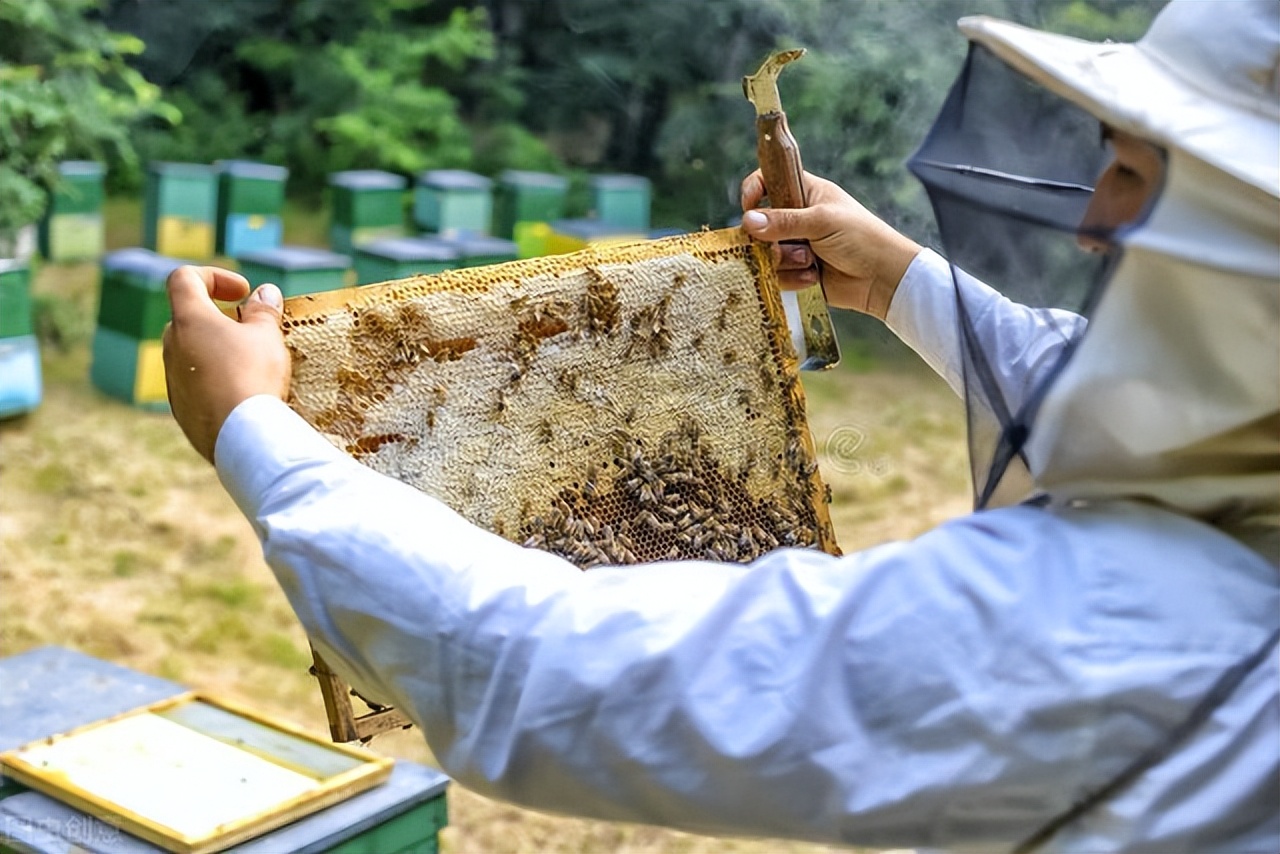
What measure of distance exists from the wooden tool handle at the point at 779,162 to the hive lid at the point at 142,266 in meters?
3.98

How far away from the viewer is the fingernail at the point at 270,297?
4.21 feet

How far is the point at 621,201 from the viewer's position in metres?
6.71

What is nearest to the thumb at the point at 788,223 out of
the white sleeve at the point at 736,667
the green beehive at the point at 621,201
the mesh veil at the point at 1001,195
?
the mesh veil at the point at 1001,195

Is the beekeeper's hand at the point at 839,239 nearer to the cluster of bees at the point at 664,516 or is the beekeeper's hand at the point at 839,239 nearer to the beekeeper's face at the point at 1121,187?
the cluster of bees at the point at 664,516

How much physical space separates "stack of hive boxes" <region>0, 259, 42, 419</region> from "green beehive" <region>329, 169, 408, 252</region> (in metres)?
2.25

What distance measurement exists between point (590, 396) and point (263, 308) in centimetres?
43

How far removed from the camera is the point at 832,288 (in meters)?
1.72

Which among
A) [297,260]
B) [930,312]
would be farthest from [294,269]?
[930,312]

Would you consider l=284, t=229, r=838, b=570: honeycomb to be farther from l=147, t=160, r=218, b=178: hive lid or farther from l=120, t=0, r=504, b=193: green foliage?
l=120, t=0, r=504, b=193: green foliage

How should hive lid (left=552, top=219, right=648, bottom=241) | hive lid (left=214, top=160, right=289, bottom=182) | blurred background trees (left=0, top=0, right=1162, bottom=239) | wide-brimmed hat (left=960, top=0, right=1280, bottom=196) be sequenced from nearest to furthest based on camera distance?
wide-brimmed hat (left=960, top=0, right=1280, bottom=196)
blurred background trees (left=0, top=0, right=1162, bottom=239)
hive lid (left=552, top=219, right=648, bottom=241)
hive lid (left=214, top=160, right=289, bottom=182)

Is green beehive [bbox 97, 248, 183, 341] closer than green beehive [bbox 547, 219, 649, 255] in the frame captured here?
Yes

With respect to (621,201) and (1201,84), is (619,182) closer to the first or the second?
(621,201)

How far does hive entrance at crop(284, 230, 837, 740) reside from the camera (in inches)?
54.9

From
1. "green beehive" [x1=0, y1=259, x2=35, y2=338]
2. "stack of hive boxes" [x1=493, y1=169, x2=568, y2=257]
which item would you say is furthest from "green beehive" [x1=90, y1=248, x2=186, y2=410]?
"stack of hive boxes" [x1=493, y1=169, x2=568, y2=257]
